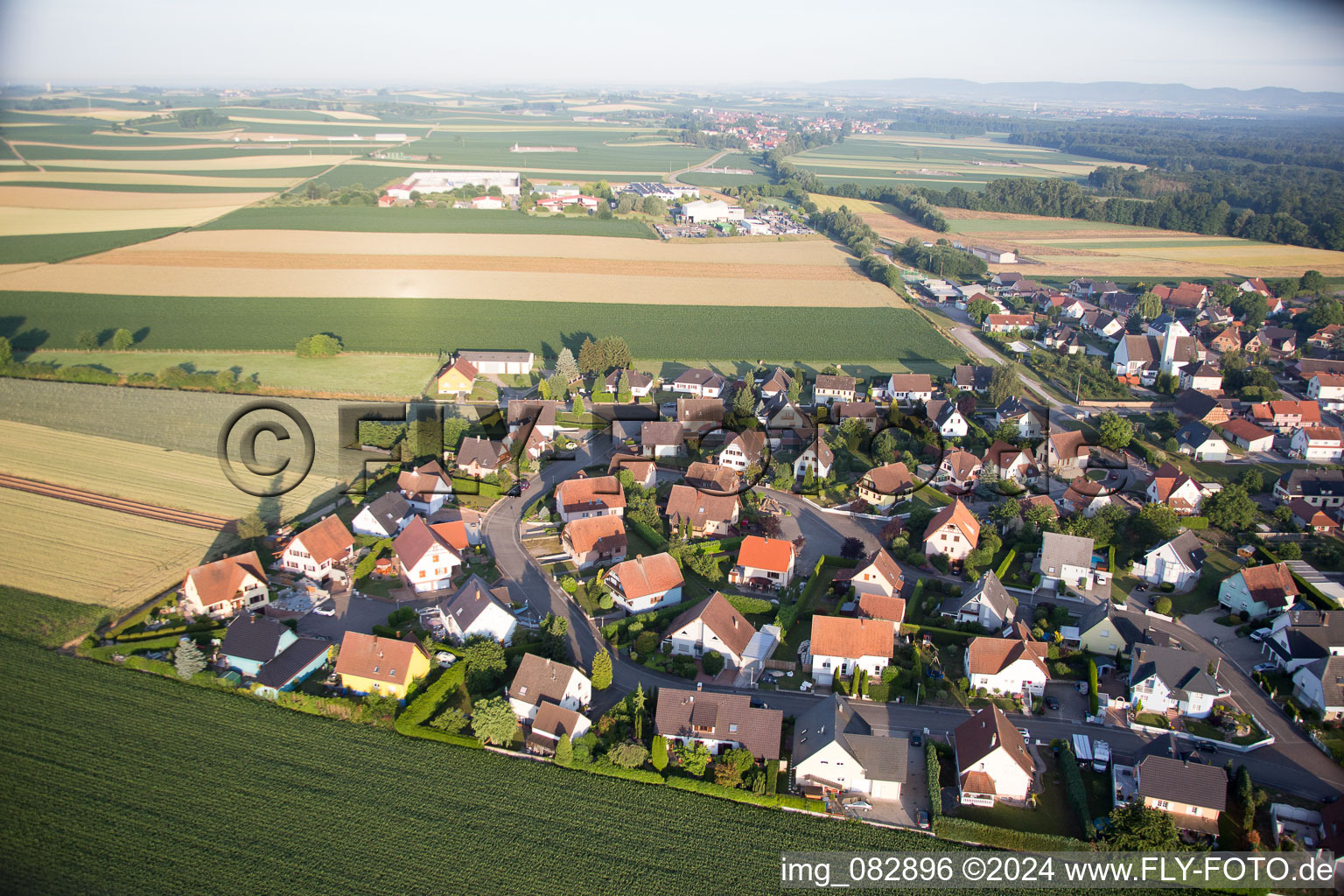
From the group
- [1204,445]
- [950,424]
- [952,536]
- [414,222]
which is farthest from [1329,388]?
[414,222]

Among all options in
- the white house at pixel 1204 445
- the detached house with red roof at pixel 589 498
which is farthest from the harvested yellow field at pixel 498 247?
the detached house with red roof at pixel 589 498

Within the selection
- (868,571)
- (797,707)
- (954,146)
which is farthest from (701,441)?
(954,146)

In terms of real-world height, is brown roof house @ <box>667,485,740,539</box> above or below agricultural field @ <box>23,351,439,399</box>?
below

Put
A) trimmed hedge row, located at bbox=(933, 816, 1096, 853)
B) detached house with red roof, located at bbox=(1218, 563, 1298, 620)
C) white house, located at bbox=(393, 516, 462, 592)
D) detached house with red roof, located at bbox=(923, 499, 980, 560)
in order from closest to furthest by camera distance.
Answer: trimmed hedge row, located at bbox=(933, 816, 1096, 853) < detached house with red roof, located at bbox=(1218, 563, 1298, 620) < white house, located at bbox=(393, 516, 462, 592) < detached house with red roof, located at bbox=(923, 499, 980, 560)

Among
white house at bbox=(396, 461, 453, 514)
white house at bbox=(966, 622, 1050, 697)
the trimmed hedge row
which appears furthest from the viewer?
white house at bbox=(396, 461, 453, 514)

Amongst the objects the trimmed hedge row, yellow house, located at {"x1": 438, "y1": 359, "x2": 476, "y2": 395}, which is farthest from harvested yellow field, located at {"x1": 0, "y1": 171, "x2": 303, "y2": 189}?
the trimmed hedge row

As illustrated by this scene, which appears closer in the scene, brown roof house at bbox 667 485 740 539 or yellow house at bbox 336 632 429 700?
yellow house at bbox 336 632 429 700

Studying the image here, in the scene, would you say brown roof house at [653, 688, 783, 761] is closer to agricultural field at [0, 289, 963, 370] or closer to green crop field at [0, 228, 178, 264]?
agricultural field at [0, 289, 963, 370]
